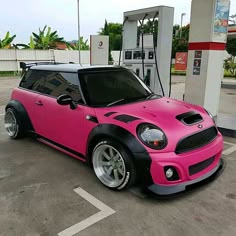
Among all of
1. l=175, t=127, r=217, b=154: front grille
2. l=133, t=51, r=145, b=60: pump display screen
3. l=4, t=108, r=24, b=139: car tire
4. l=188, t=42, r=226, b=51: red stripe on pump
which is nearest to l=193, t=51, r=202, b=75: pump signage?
l=188, t=42, r=226, b=51: red stripe on pump

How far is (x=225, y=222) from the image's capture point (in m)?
2.61

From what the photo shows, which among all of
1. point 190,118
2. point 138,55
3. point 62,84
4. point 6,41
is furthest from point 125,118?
point 6,41

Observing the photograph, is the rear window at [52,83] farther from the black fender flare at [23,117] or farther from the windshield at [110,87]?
the black fender flare at [23,117]

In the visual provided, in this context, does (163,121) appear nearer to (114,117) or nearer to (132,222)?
(114,117)

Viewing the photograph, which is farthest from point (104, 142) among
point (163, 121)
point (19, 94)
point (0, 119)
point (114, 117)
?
point (0, 119)

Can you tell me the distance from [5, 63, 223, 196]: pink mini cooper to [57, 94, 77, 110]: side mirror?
0.04 ft

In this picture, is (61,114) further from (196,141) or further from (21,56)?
(21,56)

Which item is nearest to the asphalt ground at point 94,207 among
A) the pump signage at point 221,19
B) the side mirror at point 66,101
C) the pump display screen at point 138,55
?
the side mirror at point 66,101

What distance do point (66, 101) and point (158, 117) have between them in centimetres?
122

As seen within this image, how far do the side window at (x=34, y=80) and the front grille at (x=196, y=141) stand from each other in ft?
8.22

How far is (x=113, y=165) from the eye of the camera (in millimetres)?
3227

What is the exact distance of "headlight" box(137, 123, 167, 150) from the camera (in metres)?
2.84

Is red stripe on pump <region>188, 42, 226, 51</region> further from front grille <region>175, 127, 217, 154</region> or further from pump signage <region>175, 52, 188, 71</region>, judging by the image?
pump signage <region>175, 52, 188, 71</region>

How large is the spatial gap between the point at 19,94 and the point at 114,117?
242 centimetres
